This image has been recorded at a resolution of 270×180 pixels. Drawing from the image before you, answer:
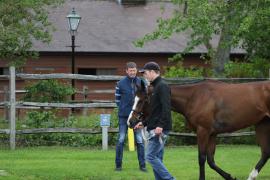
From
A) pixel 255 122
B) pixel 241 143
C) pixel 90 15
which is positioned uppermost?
pixel 90 15

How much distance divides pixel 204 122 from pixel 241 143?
730 centimetres

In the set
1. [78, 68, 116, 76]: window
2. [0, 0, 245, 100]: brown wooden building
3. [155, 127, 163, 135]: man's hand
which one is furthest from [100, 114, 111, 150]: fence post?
[78, 68, 116, 76]: window

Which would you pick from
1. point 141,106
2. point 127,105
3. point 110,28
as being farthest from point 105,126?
point 110,28

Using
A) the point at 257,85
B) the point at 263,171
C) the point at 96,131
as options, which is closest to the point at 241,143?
the point at 96,131

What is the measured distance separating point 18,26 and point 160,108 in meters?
11.5

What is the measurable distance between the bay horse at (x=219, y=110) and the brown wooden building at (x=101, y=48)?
17.8 meters

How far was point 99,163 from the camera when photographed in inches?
516

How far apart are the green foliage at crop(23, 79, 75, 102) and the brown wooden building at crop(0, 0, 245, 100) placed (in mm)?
11436

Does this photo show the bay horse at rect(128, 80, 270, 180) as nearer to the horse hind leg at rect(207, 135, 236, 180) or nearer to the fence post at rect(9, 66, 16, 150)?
the horse hind leg at rect(207, 135, 236, 180)

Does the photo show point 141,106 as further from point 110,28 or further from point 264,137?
point 110,28

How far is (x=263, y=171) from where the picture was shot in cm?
1253

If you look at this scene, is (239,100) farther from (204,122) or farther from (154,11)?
(154,11)

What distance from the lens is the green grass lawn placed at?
11.5 meters

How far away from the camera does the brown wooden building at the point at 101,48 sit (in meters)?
30.6
